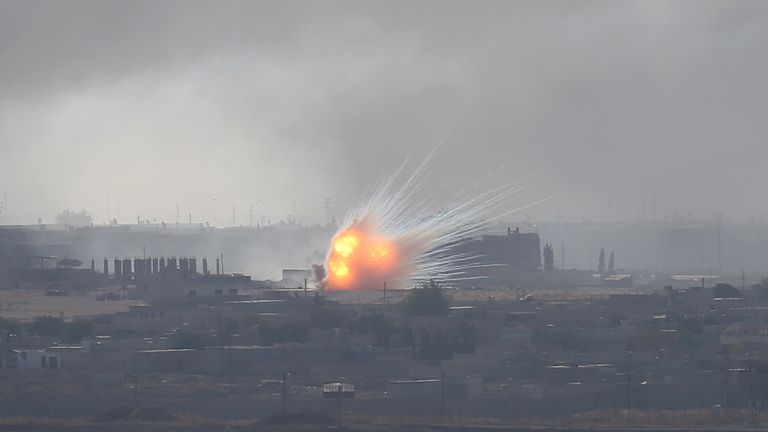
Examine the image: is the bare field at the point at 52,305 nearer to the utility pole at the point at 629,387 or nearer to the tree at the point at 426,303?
the tree at the point at 426,303

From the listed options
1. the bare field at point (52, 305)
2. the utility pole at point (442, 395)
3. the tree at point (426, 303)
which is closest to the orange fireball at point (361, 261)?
the bare field at point (52, 305)

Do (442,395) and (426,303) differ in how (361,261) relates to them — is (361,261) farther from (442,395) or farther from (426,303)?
(442,395)

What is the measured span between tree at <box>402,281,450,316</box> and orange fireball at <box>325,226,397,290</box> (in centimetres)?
1393

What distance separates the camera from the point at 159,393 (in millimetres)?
51156

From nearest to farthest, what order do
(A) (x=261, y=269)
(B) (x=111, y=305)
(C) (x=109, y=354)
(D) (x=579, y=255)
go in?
(C) (x=109, y=354)
(B) (x=111, y=305)
(A) (x=261, y=269)
(D) (x=579, y=255)

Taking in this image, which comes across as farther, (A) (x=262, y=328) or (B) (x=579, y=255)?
(B) (x=579, y=255)

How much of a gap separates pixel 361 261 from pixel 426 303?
682 inches

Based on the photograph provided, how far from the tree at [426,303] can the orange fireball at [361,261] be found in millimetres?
13926

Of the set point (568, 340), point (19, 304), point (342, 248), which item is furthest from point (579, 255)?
point (568, 340)

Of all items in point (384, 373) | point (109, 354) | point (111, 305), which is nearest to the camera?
point (384, 373)

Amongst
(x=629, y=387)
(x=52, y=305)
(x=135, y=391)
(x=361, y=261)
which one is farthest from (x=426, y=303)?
(x=629, y=387)

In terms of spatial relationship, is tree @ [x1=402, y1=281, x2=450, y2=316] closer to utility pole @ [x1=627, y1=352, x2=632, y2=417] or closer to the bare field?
the bare field

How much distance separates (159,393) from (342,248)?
42.6 m

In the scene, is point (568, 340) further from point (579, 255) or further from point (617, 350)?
point (579, 255)
